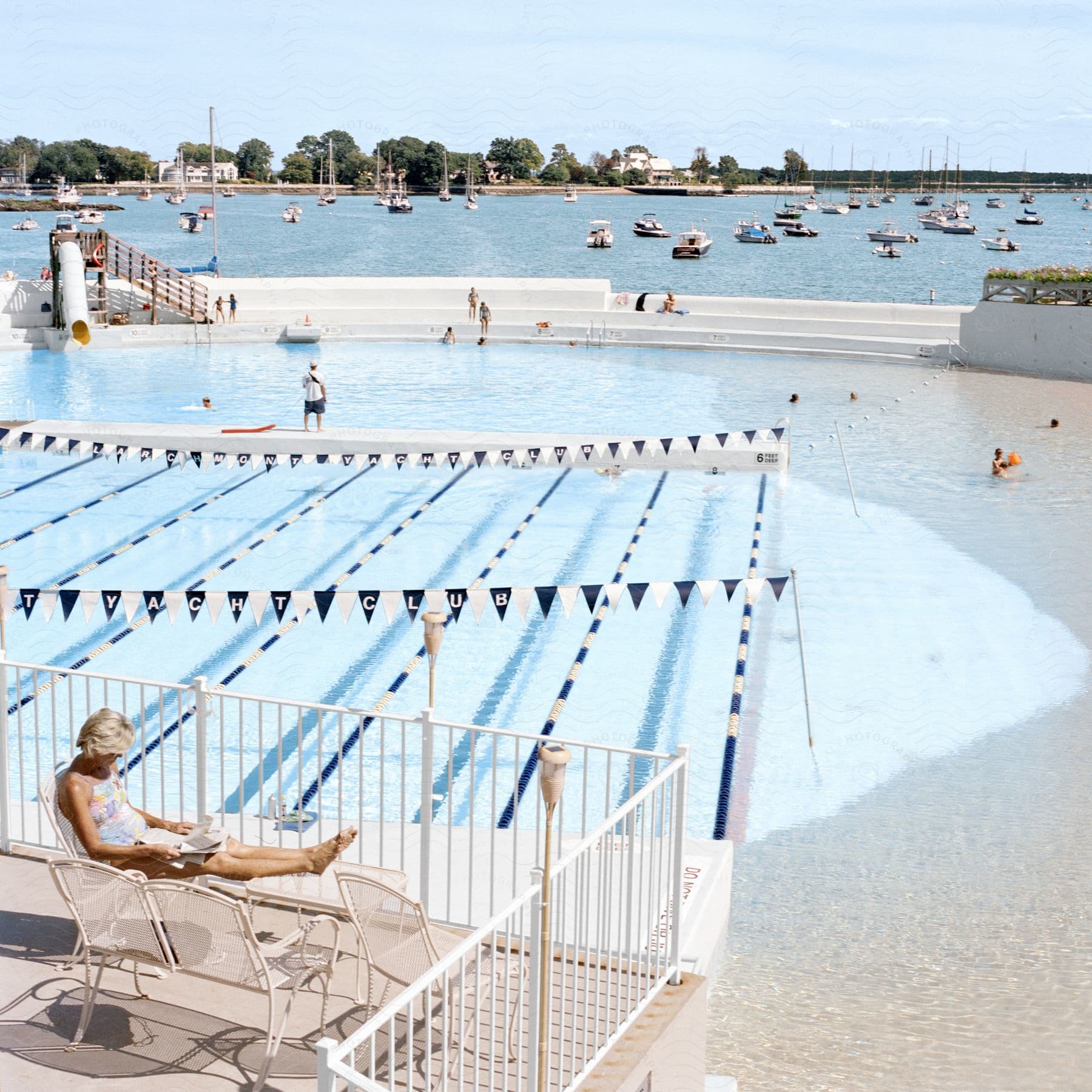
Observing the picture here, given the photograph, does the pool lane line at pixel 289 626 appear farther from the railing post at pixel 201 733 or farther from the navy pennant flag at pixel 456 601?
the navy pennant flag at pixel 456 601

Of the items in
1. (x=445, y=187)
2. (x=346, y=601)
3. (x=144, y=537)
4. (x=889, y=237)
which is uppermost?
(x=445, y=187)

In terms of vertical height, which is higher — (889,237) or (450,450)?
(889,237)

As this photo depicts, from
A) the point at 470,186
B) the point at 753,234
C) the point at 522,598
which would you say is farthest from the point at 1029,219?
the point at 522,598

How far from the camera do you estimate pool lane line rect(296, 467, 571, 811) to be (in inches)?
250

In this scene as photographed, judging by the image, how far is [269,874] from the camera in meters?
4.56

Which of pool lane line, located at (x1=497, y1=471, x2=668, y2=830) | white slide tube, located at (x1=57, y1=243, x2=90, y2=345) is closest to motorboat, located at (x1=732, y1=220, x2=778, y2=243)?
white slide tube, located at (x1=57, y1=243, x2=90, y2=345)

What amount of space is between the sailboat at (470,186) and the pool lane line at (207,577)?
13218 centimetres

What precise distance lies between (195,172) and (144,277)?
159 m

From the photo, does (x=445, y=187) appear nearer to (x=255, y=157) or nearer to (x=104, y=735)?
(x=255, y=157)

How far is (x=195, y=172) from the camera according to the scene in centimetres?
17988

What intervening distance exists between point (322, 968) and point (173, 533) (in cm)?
1080

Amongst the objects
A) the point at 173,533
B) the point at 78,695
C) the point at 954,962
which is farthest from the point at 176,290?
the point at 954,962

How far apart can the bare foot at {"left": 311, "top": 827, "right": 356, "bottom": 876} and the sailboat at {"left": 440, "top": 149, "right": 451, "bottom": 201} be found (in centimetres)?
14729

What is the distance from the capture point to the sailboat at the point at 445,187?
147 meters
